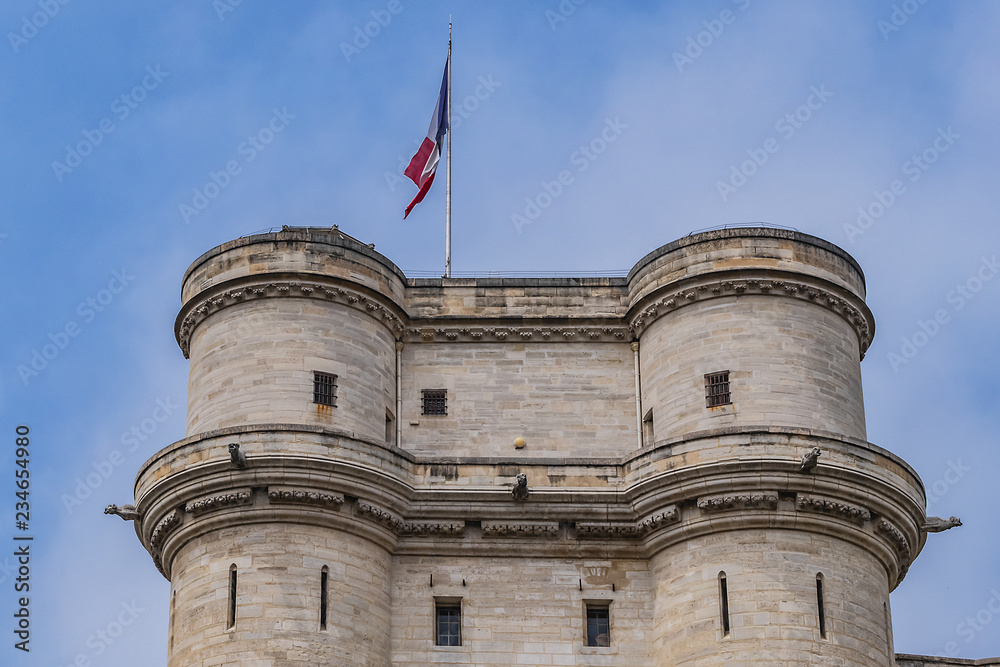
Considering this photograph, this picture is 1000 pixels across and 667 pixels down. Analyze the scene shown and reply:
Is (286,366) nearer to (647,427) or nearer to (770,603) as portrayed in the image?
(647,427)

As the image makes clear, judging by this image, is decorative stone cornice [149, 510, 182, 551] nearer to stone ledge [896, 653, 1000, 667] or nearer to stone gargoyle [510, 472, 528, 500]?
stone gargoyle [510, 472, 528, 500]

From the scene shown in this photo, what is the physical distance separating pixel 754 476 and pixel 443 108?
18052mm

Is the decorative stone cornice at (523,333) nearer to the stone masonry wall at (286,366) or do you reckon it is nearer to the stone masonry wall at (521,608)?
the stone masonry wall at (286,366)

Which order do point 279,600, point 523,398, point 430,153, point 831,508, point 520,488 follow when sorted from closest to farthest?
point 279,600
point 831,508
point 520,488
point 523,398
point 430,153

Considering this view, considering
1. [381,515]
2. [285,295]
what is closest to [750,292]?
[381,515]

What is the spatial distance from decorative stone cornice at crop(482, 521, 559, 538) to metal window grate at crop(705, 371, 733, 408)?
5125 mm

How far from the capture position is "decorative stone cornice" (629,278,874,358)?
52.3 meters

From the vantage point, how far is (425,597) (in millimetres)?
50500

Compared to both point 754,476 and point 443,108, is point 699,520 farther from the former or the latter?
point 443,108

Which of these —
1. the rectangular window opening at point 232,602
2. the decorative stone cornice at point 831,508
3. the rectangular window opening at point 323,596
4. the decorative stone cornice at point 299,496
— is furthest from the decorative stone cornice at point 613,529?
the rectangular window opening at point 232,602

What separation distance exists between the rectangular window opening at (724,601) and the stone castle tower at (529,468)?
0.22 ft

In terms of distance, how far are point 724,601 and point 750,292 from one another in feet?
27.9

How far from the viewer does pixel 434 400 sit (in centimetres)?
5422

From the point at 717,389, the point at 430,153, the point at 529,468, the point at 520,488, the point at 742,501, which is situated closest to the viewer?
the point at 742,501
